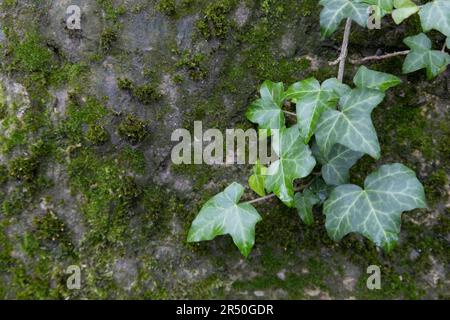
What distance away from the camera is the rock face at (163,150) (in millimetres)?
1800

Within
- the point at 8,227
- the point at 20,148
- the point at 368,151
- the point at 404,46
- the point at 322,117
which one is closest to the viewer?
the point at 368,151

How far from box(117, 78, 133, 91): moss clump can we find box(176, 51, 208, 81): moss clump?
0.81 ft

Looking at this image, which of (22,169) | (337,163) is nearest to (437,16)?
(337,163)

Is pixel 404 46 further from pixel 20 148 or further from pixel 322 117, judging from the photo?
pixel 20 148

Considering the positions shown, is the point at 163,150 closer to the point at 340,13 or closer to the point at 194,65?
the point at 194,65

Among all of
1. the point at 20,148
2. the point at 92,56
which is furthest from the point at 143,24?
the point at 20,148

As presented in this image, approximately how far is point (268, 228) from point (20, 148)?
1181 mm

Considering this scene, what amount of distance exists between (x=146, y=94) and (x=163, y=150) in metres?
0.28

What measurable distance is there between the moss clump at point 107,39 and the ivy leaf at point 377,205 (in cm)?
129

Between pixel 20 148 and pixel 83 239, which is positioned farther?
pixel 20 148

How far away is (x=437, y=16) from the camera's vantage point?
6.01 feet

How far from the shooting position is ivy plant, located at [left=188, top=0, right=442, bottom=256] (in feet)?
5.37

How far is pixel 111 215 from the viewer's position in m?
1.91

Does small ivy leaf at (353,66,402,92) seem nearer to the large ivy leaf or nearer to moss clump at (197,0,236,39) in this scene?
the large ivy leaf
